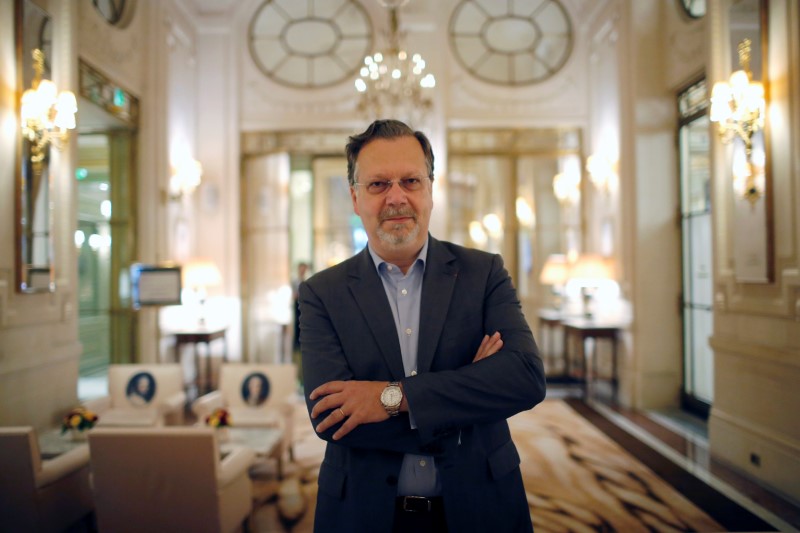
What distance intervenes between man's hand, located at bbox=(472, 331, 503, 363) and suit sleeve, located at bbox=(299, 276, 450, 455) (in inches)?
9.0

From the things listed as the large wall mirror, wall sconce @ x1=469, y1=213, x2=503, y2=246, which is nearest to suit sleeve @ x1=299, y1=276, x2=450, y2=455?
the large wall mirror

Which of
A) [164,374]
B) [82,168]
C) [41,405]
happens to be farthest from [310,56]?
[41,405]

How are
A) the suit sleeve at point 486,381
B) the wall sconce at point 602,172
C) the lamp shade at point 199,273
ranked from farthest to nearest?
the wall sconce at point 602,172
the lamp shade at point 199,273
the suit sleeve at point 486,381

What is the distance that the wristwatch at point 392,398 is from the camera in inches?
48.8

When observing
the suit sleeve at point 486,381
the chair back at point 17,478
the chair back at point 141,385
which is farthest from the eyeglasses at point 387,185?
the chair back at point 141,385

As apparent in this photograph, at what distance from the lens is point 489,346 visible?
→ 133cm

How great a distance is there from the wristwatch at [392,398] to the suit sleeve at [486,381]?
4 centimetres

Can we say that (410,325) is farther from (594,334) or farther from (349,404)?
(594,334)

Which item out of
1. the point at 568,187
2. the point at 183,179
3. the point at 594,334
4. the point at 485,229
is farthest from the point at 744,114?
the point at 183,179

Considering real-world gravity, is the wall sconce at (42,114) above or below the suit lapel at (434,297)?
above

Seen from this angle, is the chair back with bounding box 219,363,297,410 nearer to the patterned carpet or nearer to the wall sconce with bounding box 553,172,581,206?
the patterned carpet

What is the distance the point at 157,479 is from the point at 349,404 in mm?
1605

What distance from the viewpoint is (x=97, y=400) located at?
4172 mm

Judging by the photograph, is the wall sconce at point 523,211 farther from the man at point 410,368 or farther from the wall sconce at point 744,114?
the man at point 410,368
